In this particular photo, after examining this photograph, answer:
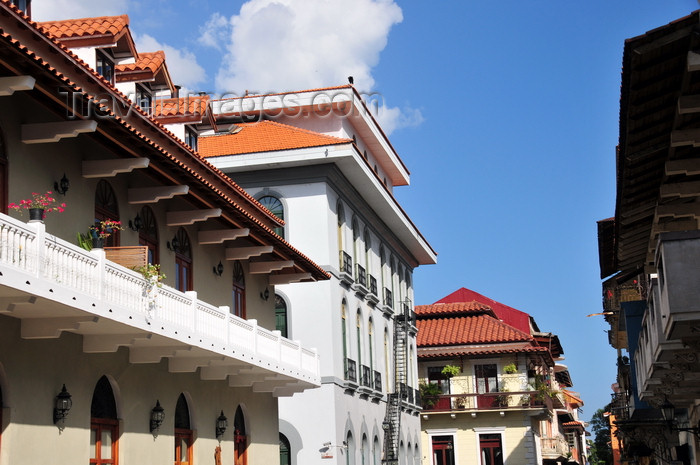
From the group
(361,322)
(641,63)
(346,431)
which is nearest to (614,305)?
(361,322)

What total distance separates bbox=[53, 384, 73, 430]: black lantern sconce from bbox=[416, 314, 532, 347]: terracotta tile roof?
37.9m

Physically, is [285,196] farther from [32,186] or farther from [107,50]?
[32,186]

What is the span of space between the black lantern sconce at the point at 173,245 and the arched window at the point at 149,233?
0.57 metres

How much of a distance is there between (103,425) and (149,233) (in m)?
4.30

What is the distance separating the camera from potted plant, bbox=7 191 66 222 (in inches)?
548

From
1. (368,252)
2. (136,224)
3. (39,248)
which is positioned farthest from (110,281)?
(368,252)

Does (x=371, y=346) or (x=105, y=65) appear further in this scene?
(x=371, y=346)

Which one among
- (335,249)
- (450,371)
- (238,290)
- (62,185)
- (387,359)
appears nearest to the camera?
(62,185)

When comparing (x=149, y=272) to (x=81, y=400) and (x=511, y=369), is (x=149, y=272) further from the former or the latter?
(x=511, y=369)

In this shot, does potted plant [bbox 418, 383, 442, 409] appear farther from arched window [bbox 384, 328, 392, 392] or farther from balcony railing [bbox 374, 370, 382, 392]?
balcony railing [bbox 374, 370, 382, 392]

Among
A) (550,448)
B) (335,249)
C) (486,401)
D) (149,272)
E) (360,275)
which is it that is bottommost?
(550,448)

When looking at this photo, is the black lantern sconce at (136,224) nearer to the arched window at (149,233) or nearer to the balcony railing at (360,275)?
the arched window at (149,233)

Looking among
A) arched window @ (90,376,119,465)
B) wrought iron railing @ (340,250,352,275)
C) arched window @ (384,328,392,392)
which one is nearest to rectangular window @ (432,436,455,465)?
arched window @ (384,328,392,392)

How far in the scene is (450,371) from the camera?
5206cm
